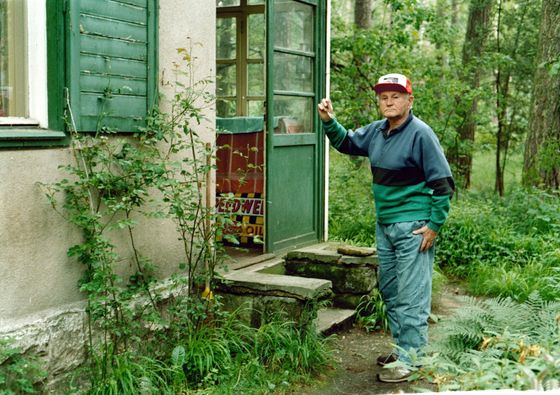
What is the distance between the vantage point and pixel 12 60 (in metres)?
4.51

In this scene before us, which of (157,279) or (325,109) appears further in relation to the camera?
(325,109)

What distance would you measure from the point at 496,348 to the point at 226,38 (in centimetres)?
608

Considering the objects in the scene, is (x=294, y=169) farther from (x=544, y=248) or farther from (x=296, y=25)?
(x=544, y=248)

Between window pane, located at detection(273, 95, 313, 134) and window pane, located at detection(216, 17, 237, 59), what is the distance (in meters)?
1.42

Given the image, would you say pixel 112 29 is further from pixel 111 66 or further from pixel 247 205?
pixel 247 205

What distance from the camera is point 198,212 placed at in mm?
5645

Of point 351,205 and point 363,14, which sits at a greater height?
point 363,14

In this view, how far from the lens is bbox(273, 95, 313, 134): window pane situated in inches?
295

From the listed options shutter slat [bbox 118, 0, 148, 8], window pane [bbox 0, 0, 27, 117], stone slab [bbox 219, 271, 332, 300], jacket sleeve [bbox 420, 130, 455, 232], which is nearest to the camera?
window pane [bbox 0, 0, 27, 117]

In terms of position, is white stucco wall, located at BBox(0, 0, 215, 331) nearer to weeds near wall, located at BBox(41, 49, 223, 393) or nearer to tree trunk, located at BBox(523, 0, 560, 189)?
weeds near wall, located at BBox(41, 49, 223, 393)

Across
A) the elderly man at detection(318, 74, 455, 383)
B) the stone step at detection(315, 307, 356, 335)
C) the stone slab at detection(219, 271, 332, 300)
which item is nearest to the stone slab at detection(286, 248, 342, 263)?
the stone step at detection(315, 307, 356, 335)

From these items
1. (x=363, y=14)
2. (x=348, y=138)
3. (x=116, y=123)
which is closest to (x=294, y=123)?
(x=348, y=138)

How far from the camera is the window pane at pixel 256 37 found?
868 centimetres

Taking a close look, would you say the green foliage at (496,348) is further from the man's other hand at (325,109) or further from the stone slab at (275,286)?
the man's other hand at (325,109)
